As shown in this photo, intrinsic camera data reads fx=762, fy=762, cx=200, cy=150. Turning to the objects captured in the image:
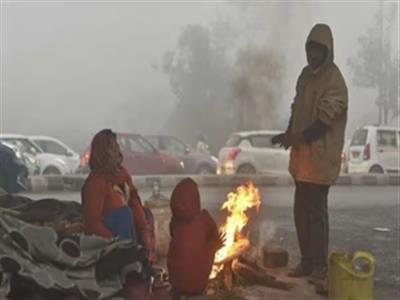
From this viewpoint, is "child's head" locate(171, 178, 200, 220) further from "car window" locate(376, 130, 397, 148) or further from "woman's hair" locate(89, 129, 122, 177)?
"car window" locate(376, 130, 397, 148)

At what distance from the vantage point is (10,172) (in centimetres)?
477

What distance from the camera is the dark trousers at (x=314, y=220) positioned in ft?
18.2

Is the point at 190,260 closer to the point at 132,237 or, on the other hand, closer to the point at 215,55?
the point at 132,237

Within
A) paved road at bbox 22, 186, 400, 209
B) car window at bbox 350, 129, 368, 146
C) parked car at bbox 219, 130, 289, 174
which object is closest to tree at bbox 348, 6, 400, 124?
car window at bbox 350, 129, 368, 146

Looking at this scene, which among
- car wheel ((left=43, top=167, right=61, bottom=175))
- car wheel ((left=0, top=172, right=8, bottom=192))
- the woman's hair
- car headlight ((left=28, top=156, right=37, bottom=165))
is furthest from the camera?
car wheel ((left=43, top=167, right=61, bottom=175))

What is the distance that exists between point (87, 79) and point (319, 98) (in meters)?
16.0

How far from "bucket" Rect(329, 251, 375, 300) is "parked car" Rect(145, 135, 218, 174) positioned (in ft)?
47.7

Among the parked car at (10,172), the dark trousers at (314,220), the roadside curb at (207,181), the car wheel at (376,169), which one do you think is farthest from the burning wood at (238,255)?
the car wheel at (376,169)

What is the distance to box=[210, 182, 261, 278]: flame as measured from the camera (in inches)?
202

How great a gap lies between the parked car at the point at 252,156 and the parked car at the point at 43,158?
159 inches

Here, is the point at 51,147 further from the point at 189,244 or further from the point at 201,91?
the point at 189,244

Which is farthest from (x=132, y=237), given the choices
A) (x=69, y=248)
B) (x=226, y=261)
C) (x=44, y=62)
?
(x=44, y=62)

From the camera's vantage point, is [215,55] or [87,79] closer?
[87,79]

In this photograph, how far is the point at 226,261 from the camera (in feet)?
16.7
